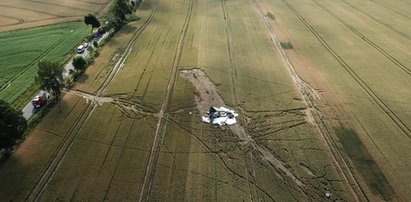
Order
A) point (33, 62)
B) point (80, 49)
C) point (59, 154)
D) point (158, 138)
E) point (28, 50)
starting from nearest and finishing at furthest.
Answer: point (59, 154)
point (158, 138)
point (33, 62)
point (28, 50)
point (80, 49)

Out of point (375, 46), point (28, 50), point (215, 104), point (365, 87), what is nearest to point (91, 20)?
point (28, 50)

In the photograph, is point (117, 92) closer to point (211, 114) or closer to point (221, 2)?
Answer: point (211, 114)

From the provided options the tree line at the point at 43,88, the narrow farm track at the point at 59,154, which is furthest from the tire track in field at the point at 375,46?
the narrow farm track at the point at 59,154

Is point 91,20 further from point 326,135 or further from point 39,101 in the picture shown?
point 326,135

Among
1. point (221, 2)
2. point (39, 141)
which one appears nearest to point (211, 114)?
point (39, 141)

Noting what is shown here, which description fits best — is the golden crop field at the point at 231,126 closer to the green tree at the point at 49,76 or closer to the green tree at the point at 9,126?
the green tree at the point at 9,126

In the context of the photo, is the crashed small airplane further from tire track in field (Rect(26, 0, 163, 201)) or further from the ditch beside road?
the ditch beside road
